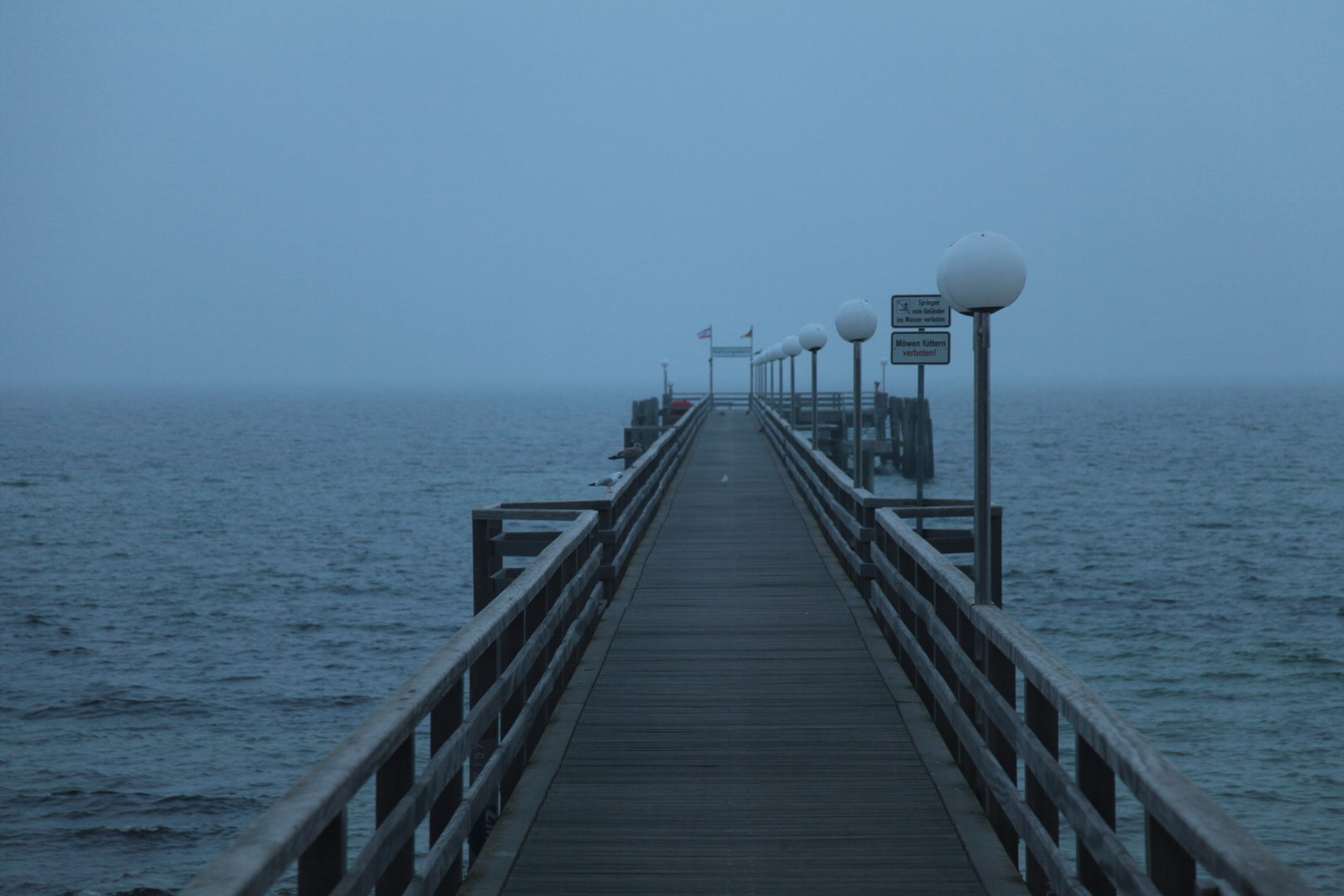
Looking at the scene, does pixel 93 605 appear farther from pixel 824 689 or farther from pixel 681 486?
pixel 824 689

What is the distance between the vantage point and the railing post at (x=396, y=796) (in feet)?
10.7

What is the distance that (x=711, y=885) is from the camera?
4.05 m

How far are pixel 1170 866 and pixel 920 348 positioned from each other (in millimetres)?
7057

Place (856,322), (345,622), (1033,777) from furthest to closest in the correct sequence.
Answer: (345,622) < (856,322) < (1033,777)

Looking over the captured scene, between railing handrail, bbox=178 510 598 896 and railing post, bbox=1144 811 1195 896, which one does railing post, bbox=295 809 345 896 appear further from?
railing post, bbox=1144 811 1195 896

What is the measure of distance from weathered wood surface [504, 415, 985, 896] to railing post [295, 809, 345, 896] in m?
1.35

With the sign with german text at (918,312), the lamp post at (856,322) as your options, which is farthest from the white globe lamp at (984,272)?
the lamp post at (856,322)

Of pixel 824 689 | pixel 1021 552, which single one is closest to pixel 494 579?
pixel 824 689

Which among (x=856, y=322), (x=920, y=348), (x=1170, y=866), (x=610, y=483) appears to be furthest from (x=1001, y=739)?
(x=856, y=322)

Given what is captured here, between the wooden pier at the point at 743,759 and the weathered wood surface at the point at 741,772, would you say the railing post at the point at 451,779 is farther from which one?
the weathered wood surface at the point at 741,772

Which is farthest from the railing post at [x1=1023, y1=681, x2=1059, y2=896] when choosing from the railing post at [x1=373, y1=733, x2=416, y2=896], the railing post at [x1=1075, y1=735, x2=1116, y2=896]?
the railing post at [x1=373, y1=733, x2=416, y2=896]

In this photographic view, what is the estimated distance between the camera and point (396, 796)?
3.32 m

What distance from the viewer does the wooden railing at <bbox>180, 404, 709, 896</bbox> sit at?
2.50 m

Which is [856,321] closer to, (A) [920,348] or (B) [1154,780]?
(A) [920,348]
